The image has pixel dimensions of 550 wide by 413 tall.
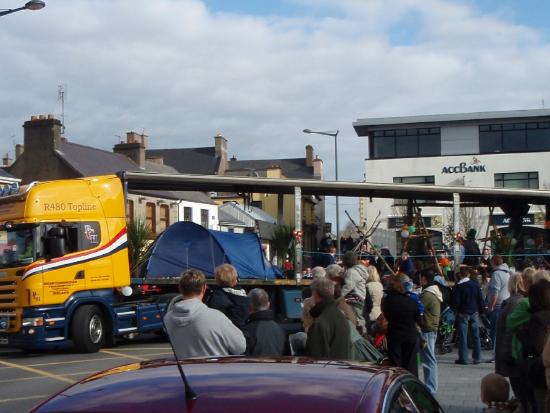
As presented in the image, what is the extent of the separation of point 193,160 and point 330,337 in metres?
72.4

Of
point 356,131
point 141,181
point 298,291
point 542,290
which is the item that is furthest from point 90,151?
point 542,290

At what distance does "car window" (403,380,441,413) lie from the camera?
12.6 ft

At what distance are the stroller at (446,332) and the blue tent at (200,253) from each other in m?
5.67

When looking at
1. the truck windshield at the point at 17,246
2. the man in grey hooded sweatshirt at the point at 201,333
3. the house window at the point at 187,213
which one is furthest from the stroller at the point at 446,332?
the house window at the point at 187,213

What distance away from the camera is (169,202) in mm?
50531

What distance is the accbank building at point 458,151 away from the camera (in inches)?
2142

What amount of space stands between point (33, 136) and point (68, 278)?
3132 centimetres

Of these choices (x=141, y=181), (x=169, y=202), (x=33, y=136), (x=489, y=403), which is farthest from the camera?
(x=169, y=202)

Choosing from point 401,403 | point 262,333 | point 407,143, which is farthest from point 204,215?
point 401,403

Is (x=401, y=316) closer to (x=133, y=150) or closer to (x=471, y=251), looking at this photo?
(x=471, y=251)

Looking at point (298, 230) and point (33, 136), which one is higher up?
point (33, 136)

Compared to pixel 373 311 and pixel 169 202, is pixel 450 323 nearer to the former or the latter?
pixel 373 311

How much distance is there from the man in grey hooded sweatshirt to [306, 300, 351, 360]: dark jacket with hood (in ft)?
3.82

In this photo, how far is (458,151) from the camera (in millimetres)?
55750
